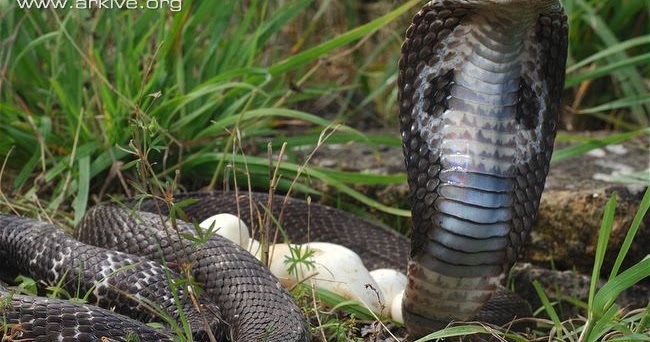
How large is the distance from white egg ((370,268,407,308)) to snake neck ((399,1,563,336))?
0.68m

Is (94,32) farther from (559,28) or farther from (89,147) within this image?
(559,28)

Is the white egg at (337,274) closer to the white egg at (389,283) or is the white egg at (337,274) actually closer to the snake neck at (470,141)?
the white egg at (389,283)

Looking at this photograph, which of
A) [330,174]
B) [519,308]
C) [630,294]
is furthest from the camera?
[330,174]

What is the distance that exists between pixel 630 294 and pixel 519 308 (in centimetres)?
66

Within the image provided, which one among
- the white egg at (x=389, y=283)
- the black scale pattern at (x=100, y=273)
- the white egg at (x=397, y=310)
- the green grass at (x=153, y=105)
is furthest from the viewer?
the green grass at (x=153, y=105)

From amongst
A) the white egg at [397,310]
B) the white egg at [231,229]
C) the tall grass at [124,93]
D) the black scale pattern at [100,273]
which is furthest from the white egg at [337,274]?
the tall grass at [124,93]

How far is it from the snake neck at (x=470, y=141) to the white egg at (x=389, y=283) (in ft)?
2.22

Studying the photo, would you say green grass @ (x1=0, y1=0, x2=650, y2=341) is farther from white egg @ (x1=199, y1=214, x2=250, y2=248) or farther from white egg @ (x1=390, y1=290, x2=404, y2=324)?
white egg @ (x1=390, y1=290, x2=404, y2=324)

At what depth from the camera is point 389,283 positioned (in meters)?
4.16

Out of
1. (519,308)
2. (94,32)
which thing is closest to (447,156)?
(519,308)

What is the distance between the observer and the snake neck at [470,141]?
3.32 meters

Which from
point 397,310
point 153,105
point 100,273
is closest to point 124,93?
point 153,105

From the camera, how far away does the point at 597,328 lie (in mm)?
3221

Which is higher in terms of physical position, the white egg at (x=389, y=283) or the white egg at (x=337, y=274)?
the white egg at (x=337, y=274)
